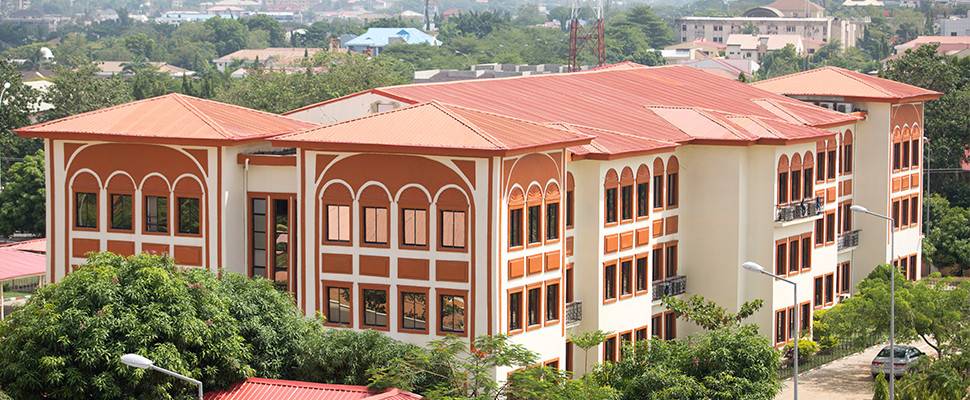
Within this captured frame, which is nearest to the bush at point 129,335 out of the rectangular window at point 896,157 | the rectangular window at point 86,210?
the rectangular window at point 86,210

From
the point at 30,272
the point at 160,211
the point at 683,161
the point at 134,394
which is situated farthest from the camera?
the point at 30,272

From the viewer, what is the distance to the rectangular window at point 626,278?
54.1 meters

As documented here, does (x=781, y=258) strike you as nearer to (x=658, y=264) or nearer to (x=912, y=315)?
(x=658, y=264)

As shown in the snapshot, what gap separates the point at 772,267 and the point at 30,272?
22.2 m

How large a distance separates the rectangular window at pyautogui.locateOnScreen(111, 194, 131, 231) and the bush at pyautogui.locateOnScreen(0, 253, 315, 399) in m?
8.37

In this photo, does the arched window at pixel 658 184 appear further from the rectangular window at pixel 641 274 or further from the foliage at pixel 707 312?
the foliage at pixel 707 312

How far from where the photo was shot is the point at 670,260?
190 feet

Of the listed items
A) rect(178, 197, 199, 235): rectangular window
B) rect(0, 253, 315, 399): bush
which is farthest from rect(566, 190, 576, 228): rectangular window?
rect(0, 253, 315, 399): bush

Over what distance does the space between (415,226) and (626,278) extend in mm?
7982

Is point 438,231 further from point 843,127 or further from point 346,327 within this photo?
point 843,127

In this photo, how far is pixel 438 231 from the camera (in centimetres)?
4825

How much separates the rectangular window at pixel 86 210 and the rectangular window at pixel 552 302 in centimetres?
1172

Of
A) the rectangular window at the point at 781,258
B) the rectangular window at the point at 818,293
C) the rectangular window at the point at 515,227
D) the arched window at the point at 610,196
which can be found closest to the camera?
the rectangular window at the point at 515,227

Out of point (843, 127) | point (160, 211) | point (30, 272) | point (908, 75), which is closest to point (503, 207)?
point (160, 211)
